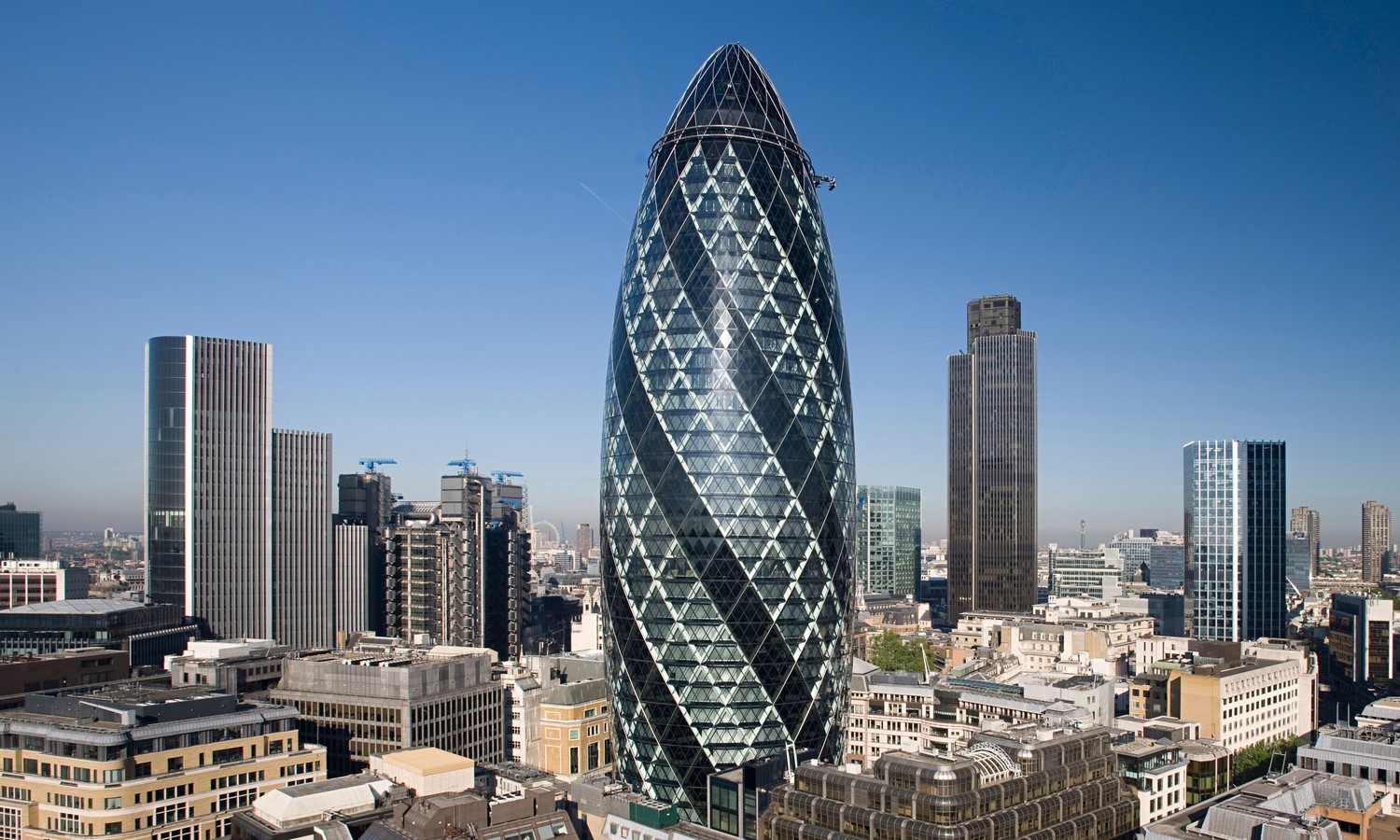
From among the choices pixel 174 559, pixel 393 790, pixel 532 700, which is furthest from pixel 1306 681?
pixel 174 559

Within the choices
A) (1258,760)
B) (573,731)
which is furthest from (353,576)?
(1258,760)

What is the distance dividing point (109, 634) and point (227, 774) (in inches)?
2318

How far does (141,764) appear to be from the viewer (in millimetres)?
59125

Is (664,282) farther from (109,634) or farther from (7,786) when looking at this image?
(109,634)

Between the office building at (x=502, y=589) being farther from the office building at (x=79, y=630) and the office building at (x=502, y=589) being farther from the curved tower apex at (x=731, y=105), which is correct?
the curved tower apex at (x=731, y=105)

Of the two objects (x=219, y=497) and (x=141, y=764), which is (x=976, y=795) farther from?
(x=219, y=497)

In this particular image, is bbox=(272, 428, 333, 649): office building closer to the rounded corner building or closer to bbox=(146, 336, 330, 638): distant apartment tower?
bbox=(146, 336, 330, 638): distant apartment tower

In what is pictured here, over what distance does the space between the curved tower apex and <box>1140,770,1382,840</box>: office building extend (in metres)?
50.4

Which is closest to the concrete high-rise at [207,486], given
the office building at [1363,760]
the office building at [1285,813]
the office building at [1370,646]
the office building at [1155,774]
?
the office building at [1155,774]

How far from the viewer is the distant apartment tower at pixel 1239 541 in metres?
155

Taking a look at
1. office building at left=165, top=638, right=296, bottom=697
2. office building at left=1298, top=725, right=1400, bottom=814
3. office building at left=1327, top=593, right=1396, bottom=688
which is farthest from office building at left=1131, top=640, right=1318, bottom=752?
office building at left=165, top=638, right=296, bottom=697

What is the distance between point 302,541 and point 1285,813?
12196 centimetres

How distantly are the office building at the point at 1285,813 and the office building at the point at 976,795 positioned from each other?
3.29 metres

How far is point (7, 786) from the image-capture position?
6028cm
